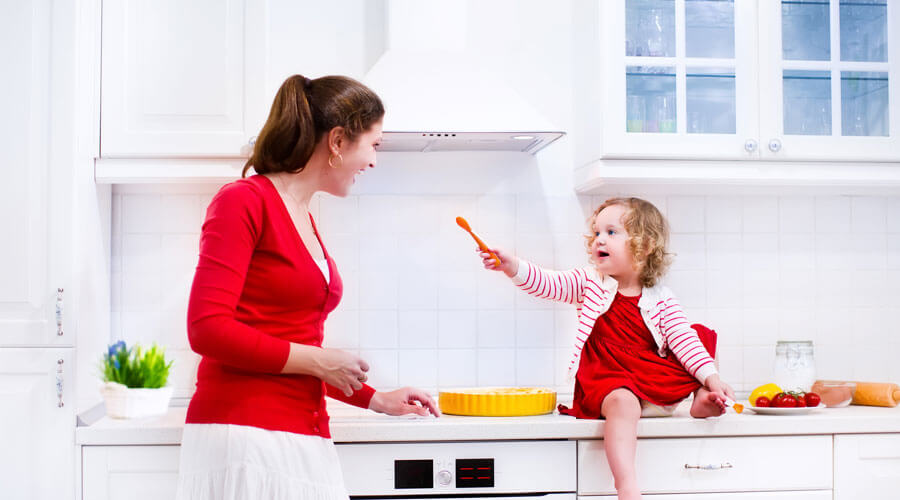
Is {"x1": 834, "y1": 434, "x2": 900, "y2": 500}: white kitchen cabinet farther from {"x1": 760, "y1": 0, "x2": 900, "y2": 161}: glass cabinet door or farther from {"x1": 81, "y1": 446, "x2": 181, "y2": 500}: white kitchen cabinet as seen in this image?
{"x1": 81, "y1": 446, "x2": 181, "y2": 500}: white kitchen cabinet

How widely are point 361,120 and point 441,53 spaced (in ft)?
2.59

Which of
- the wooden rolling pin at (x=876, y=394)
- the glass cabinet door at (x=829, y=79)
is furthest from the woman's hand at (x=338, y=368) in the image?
the wooden rolling pin at (x=876, y=394)

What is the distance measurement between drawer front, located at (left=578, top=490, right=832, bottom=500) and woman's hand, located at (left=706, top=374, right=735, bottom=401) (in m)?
0.25

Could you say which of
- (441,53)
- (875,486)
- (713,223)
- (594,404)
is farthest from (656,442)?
(441,53)

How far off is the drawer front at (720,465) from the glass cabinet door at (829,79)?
0.76 metres

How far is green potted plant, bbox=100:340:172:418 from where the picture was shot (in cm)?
187

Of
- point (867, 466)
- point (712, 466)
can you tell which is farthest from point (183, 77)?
point (867, 466)

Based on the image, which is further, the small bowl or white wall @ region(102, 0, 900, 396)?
white wall @ region(102, 0, 900, 396)

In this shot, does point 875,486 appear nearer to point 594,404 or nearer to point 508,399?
point 594,404

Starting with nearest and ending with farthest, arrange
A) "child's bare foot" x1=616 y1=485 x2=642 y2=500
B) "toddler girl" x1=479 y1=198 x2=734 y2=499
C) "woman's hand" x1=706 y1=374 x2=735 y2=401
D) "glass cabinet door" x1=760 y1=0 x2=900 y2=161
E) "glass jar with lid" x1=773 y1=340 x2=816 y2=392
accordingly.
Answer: "child's bare foot" x1=616 y1=485 x2=642 y2=500 < "woman's hand" x1=706 y1=374 x2=735 y2=401 < "toddler girl" x1=479 y1=198 x2=734 y2=499 < "glass cabinet door" x1=760 y1=0 x2=900 y2=161 < "glass jar with lid" x1=773 y1=340 x2=816 y2=392

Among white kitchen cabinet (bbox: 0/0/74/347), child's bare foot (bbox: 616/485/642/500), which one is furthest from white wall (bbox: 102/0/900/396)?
child's bare foot (bbox: 616/485/642/500)

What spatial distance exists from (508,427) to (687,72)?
1058mm

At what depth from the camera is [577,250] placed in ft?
8.88

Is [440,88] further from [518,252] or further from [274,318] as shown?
[274,318]
